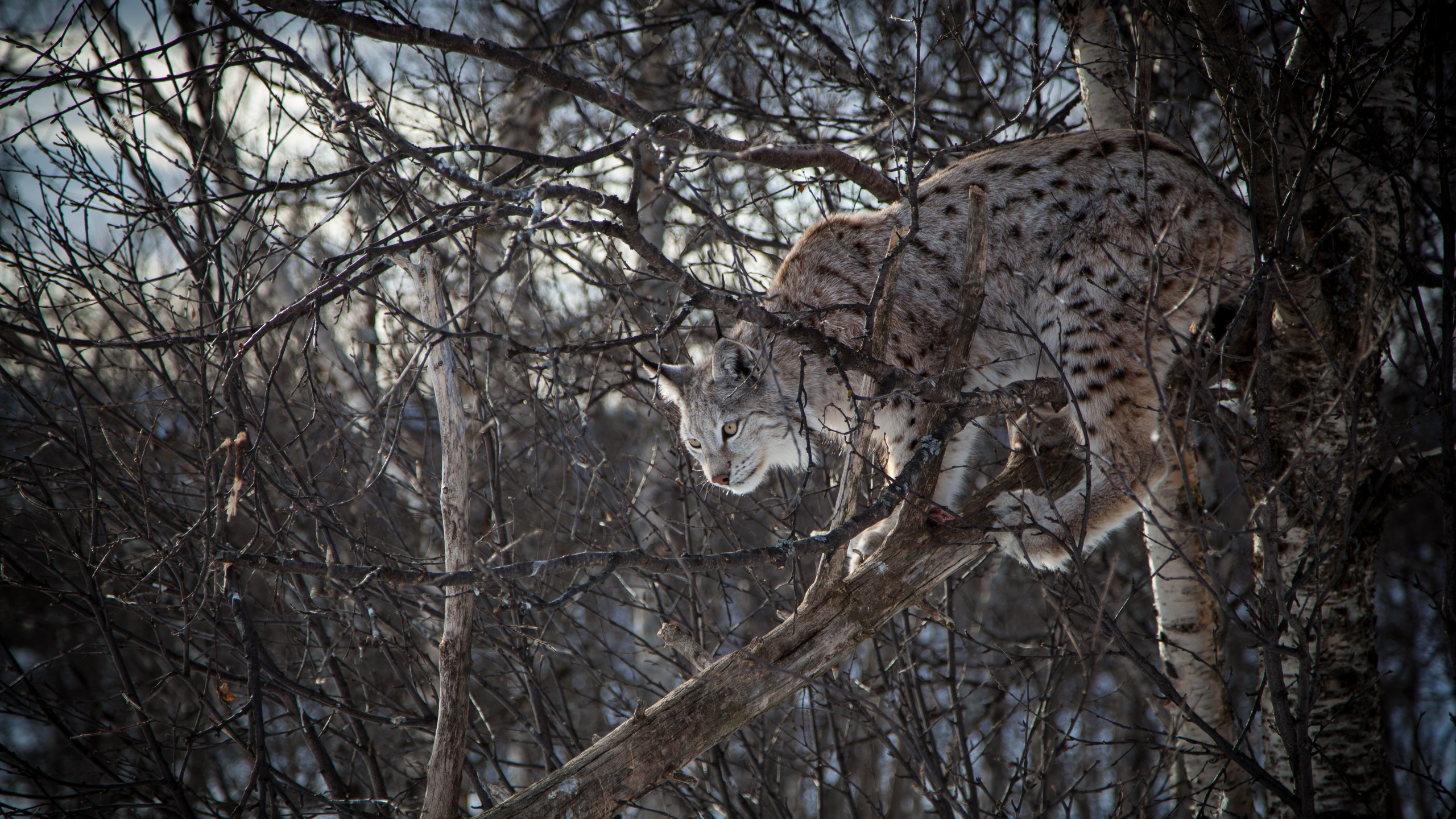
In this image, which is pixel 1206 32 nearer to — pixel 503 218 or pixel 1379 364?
pixel 1379 364

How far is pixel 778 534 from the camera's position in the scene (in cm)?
392

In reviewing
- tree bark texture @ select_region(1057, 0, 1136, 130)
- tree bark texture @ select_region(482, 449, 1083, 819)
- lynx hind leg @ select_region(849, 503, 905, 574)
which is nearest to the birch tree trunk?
tree bark texture @ select_region(1057, 0, 1136, 130)

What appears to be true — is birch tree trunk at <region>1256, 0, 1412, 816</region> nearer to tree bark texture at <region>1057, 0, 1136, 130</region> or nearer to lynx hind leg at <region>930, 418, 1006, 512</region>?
tree bark texture at <region>1057, 0, 1136, 130</region>

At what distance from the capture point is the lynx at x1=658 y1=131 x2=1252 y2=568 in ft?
12.6

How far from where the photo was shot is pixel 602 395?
4.70m

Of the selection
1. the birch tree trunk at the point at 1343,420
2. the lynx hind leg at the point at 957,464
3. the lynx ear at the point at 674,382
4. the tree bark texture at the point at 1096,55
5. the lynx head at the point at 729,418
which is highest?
the tree bark texture at the point at 1096,55

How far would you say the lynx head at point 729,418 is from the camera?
440 centimetres

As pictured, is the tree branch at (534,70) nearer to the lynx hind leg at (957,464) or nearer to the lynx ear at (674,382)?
the lynx ear at (674,382)

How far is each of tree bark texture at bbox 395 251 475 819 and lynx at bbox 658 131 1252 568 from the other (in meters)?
1.23

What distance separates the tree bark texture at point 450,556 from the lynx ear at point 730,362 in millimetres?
1337

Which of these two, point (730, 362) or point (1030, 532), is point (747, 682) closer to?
point (1030, 532)

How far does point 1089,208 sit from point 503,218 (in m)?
2.86

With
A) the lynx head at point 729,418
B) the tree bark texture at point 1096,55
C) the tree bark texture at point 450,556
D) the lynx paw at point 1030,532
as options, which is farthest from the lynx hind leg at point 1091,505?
the tree bark texture at point 450,556

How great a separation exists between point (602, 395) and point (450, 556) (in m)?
1.54
